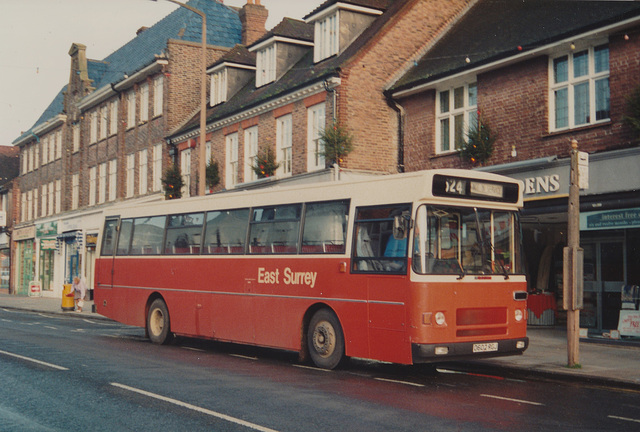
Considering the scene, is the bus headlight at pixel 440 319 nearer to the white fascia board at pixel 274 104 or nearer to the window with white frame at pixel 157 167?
the white fascia board at pixel 274 104

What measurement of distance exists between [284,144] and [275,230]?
43.5ft

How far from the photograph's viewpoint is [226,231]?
14.3 m

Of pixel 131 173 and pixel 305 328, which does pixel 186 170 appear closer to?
pixel 131 173

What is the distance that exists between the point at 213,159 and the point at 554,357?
1959 cm

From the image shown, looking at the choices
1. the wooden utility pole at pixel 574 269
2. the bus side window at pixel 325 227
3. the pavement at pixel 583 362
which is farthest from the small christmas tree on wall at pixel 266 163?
the wooden utility pole at pixel 574 269

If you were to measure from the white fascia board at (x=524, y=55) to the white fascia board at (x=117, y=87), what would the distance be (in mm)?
17421

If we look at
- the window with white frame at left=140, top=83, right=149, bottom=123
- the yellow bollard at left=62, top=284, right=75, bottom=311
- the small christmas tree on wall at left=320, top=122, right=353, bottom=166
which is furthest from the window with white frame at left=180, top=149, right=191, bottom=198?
the small christmas tree on wall at left=320, top=122, right=353, bottom=166

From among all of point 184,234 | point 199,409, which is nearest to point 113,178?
point 184,234

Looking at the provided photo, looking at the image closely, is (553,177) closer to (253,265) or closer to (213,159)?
(253,265)

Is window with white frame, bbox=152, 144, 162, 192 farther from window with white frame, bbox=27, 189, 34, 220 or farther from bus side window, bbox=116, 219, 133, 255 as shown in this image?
window with white frame, bbox=27, 189, 34, 220

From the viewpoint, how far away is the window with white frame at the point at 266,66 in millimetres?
28734

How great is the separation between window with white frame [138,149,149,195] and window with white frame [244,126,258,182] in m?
10.8

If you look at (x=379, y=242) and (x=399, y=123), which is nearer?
(x=379, y=242)

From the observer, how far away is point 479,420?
7.80m
